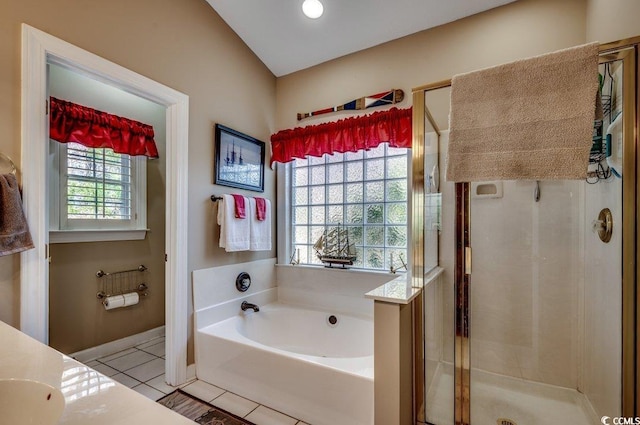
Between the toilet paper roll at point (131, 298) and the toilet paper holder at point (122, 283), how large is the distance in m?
0.08

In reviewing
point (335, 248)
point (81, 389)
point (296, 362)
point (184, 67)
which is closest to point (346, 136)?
point (335, 248)

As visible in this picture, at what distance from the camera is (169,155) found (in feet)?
6.95

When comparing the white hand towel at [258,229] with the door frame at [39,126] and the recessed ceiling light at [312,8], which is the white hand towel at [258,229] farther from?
the recessed ceiling light at [312,8]

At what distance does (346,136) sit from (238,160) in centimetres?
96

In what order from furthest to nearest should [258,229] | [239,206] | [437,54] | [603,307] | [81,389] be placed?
[258,229] < [239,206] < [437,54] < [603,307] < [81,389]

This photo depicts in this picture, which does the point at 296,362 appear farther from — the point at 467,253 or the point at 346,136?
the point at 346,136

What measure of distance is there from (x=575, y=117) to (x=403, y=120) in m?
1.23

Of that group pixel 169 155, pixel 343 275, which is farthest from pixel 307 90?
pixel 343 275

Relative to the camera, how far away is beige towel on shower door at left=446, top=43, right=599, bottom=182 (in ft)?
3.88

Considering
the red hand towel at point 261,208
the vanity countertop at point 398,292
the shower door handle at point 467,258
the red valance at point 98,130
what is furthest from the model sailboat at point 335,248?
the red valance at point 98,130

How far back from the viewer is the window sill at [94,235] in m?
2.29

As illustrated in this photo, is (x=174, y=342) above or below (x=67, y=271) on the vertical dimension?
below

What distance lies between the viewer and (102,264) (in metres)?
2.58

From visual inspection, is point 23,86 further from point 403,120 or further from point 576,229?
point 576,229
